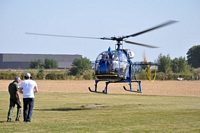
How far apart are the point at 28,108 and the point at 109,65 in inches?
372

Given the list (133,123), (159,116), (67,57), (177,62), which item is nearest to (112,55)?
(159,116)

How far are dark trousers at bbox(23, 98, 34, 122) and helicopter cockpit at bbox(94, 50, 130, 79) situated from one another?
365 inches

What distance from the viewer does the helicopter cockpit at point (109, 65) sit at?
2753 cm

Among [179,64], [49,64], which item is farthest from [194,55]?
[49,64]

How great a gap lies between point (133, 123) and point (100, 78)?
31.6ft

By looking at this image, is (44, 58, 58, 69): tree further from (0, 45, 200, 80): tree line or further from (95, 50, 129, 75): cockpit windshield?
(95, 50, 129, 75): cockpit windshield

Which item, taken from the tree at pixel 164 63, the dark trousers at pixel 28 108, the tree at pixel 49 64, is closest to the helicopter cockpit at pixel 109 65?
the dark trousers at pixel 28 108

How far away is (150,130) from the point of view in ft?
54.7

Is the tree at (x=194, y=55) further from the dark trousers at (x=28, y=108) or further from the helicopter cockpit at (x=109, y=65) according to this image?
the dark trousers at (x=28, y=108)

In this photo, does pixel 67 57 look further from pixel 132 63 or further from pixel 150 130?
pixel 150 130

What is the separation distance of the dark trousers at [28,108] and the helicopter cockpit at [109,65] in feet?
30.4

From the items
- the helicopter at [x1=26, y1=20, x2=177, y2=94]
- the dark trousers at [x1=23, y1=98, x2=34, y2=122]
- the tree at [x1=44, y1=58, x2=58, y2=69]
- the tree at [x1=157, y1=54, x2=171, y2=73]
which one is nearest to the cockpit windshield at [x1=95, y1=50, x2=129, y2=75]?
the helicopter at [x1=26, y1=20, x2=177, y2=94]

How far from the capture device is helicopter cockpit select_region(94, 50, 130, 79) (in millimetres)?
27531

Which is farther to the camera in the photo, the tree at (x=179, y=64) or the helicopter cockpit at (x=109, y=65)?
the tree at (x=179, y=64)
